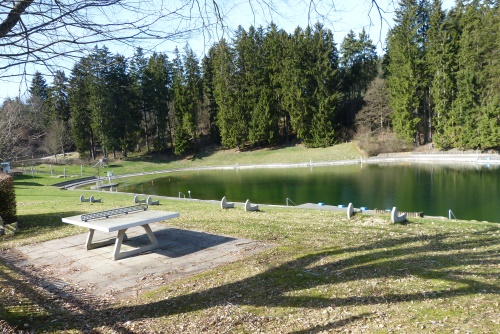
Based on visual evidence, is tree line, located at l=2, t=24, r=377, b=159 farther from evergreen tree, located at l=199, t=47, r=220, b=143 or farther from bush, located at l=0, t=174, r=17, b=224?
bush, located at l=0, t=174, r=17, b=224

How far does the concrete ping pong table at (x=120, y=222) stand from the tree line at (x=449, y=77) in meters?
31.0

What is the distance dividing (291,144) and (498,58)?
23499 mm

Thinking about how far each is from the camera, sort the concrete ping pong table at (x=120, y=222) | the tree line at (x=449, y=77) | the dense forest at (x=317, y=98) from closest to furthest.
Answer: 1. the concrete ping pong table at (x=120, y=222)
2. the tree line at (x=449, y=77)
3. the dense forest at (x=317, y=98)

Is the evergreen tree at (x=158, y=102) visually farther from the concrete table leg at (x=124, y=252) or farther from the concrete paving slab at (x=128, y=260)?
the concrete table leg at (x=124, y=252)

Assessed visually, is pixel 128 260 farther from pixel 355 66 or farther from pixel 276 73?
pixel 355 66

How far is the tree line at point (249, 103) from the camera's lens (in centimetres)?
4725

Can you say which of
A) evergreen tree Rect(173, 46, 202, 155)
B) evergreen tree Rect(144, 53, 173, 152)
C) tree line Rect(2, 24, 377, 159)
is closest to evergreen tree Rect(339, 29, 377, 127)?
tree line Rect(2, 24, 377, 159)

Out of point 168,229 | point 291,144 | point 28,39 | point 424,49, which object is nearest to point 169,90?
point 291,144

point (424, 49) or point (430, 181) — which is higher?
point (424, 49)

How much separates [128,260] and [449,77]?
132ft

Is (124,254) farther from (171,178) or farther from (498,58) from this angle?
(498,58)

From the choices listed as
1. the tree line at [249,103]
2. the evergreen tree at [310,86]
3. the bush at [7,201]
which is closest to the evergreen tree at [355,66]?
the tree line at [249,103]

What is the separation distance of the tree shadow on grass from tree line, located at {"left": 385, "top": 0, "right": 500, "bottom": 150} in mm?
30614

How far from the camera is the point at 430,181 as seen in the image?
2520cm
